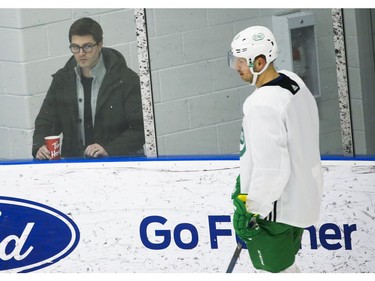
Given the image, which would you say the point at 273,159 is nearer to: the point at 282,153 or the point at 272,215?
the point at 282,153

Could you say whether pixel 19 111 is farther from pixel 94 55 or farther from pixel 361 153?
pixel 361 153

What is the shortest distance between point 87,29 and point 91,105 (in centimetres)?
40

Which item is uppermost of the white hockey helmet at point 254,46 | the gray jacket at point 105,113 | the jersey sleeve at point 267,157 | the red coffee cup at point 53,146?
the white hockey helmet at point 254,46

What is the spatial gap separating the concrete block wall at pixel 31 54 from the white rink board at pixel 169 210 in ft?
0.71

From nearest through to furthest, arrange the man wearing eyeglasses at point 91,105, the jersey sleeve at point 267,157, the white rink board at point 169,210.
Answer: the jersey sleeve at point 267,157 → the white rink board at point 169,210 → the man wearing eyeglasses at point 91,105

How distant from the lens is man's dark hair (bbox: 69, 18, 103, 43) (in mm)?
7012

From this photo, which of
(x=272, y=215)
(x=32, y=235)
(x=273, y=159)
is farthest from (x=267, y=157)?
(x=32, y=235)

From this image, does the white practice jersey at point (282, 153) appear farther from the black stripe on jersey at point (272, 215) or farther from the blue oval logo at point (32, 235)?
the blue oval logo at point (32, 235)

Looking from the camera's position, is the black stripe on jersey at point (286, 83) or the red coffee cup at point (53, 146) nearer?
the black stripe on jersey at point (286, 83)

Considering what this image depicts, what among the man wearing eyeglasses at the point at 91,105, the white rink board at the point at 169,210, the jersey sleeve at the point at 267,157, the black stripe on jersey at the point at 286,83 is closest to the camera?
the jersey sleeve at the point at 267,157

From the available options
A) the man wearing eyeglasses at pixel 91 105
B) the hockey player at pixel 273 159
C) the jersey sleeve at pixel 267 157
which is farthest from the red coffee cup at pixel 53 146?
the jersey sleeve at pixel 267 157

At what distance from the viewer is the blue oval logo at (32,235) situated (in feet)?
23.2

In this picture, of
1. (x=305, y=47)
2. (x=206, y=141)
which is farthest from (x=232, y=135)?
(x=305, y=47)

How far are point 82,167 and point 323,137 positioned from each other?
4.09 feet
